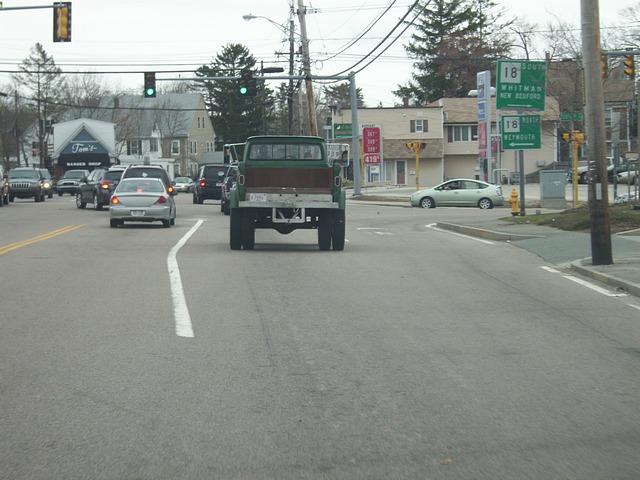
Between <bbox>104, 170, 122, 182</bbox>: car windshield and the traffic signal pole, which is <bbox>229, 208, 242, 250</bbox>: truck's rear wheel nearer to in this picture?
the traffic signal pole

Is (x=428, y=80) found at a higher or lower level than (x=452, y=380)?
higher

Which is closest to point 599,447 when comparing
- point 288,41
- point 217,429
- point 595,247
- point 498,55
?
point 217,429

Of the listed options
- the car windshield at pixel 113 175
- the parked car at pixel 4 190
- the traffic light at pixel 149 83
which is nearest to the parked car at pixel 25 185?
the parked car at pixel 4 190

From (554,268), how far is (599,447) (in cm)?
1065

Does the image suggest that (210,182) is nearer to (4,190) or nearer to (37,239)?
(4,190)

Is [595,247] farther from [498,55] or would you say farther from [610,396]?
[498,55]

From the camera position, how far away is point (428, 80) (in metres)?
96.8

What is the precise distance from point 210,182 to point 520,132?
65.5 feet

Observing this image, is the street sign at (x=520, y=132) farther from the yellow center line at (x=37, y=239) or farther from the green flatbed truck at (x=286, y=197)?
the yellow center line at (x=37, y=239)

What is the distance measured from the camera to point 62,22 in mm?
28719

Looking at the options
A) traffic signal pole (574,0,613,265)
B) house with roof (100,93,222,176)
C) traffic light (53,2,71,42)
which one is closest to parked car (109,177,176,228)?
traffic light (53,2,71,42)

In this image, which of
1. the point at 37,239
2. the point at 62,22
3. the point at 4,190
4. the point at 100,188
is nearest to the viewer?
the point at 37,239

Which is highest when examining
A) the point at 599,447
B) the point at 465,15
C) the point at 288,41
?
the point at 465,15

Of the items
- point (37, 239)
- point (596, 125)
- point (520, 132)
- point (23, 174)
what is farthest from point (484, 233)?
point (23, 174)
